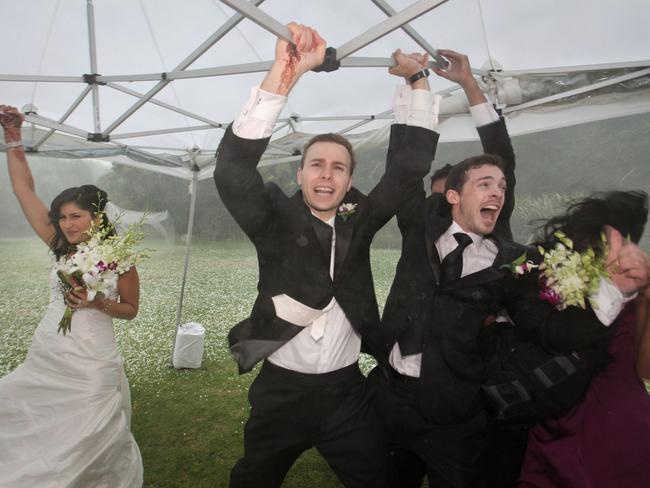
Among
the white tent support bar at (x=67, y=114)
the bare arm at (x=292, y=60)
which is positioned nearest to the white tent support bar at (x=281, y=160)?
the white tent support bar at (x=67, y=114)

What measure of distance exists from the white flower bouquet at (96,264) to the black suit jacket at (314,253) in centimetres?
117

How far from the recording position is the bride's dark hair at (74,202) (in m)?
2.92

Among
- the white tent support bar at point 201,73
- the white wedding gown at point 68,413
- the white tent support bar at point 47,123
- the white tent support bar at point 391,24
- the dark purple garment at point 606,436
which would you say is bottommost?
the white wedding gown at point 68,413

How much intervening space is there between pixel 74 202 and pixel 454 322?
2.91 metres

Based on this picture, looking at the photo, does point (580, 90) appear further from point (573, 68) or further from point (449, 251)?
point (449, 251)

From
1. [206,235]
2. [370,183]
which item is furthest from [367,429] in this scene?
[206,235]

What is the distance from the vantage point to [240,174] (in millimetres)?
1681

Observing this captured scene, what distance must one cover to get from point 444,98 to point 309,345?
2.70 meters

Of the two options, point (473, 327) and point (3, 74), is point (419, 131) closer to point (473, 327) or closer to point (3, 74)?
point (473, 327)

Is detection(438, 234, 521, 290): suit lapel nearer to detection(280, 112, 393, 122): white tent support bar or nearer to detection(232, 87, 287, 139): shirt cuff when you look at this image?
detection(232, 87, 287, 139): shirt cuff

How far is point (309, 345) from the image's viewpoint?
2.05 m

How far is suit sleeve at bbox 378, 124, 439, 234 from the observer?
79.6 inches

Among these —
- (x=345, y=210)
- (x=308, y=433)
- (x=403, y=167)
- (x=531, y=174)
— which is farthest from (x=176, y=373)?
(x=531, y=174)

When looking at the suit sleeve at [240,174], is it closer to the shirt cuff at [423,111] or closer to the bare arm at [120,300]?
the shirt cuff at [423,111]
